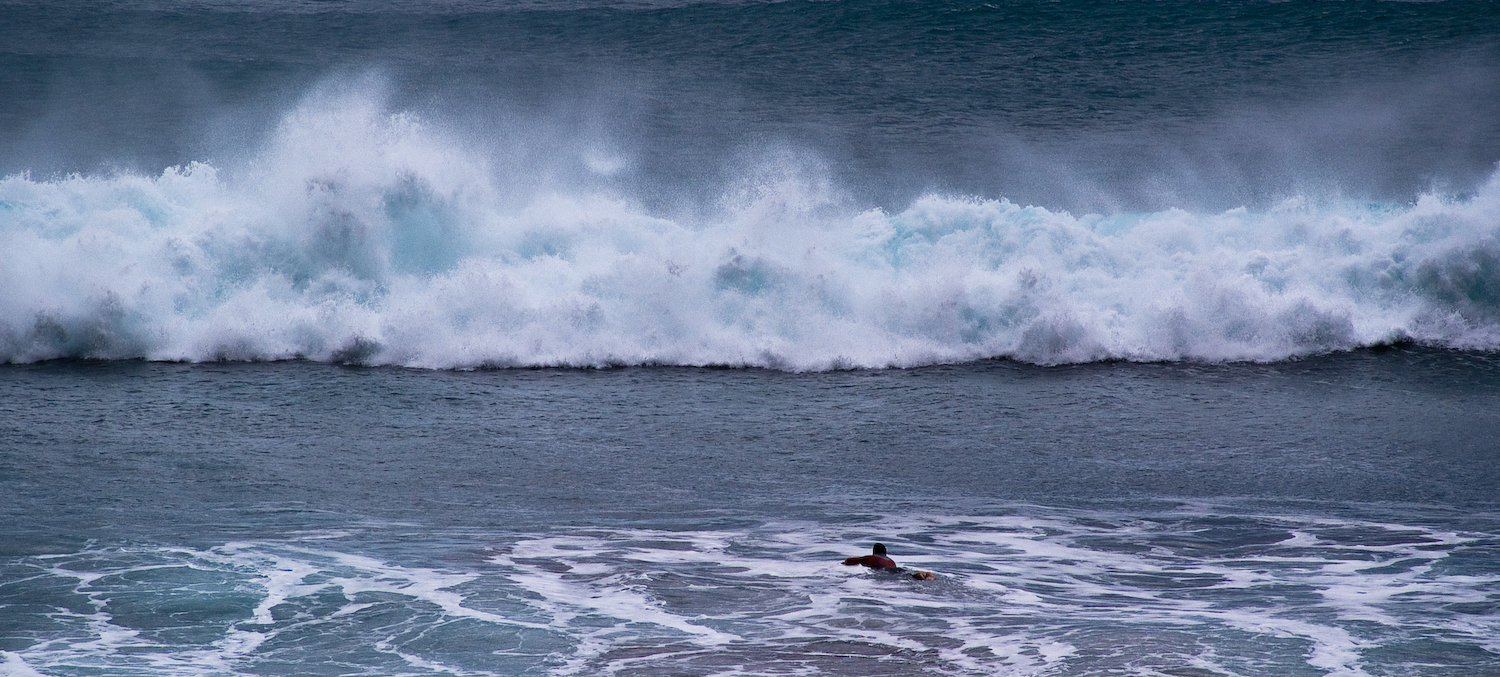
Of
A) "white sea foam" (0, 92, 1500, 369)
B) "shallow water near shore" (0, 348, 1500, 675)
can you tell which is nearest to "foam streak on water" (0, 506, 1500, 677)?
"shallow water near shore" (0, 348, 1500, 675)

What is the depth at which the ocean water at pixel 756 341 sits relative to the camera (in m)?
10.5

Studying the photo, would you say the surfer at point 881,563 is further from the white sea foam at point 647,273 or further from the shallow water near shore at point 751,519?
the white sea foam at point 647,273

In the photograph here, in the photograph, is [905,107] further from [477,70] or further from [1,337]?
[1,337]

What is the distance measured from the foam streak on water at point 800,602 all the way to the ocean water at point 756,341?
5cm

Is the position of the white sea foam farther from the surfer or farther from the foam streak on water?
the surfer

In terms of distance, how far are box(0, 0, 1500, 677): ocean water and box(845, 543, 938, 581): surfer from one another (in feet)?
0.31

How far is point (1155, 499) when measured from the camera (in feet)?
44.9

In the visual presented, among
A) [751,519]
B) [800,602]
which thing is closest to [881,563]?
[800,602]

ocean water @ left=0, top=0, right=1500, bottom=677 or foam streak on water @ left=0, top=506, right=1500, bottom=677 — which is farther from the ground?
ocean water @ left=0, top=0, right=1500, bottom=677

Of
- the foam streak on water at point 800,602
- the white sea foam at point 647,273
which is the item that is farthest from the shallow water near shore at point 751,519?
→ the white sea foam at point 647,273

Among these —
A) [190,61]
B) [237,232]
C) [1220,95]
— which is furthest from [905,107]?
[190,61]

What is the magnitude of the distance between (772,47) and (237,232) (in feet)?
56.5

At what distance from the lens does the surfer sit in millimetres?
11219

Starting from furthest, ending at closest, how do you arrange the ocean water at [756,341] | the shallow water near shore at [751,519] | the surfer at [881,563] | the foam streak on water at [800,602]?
the surfer at [881,563] → the ocean water at [756,341] → the shallow water near shore at [751,519] → the foam streak on water at [800,602]
